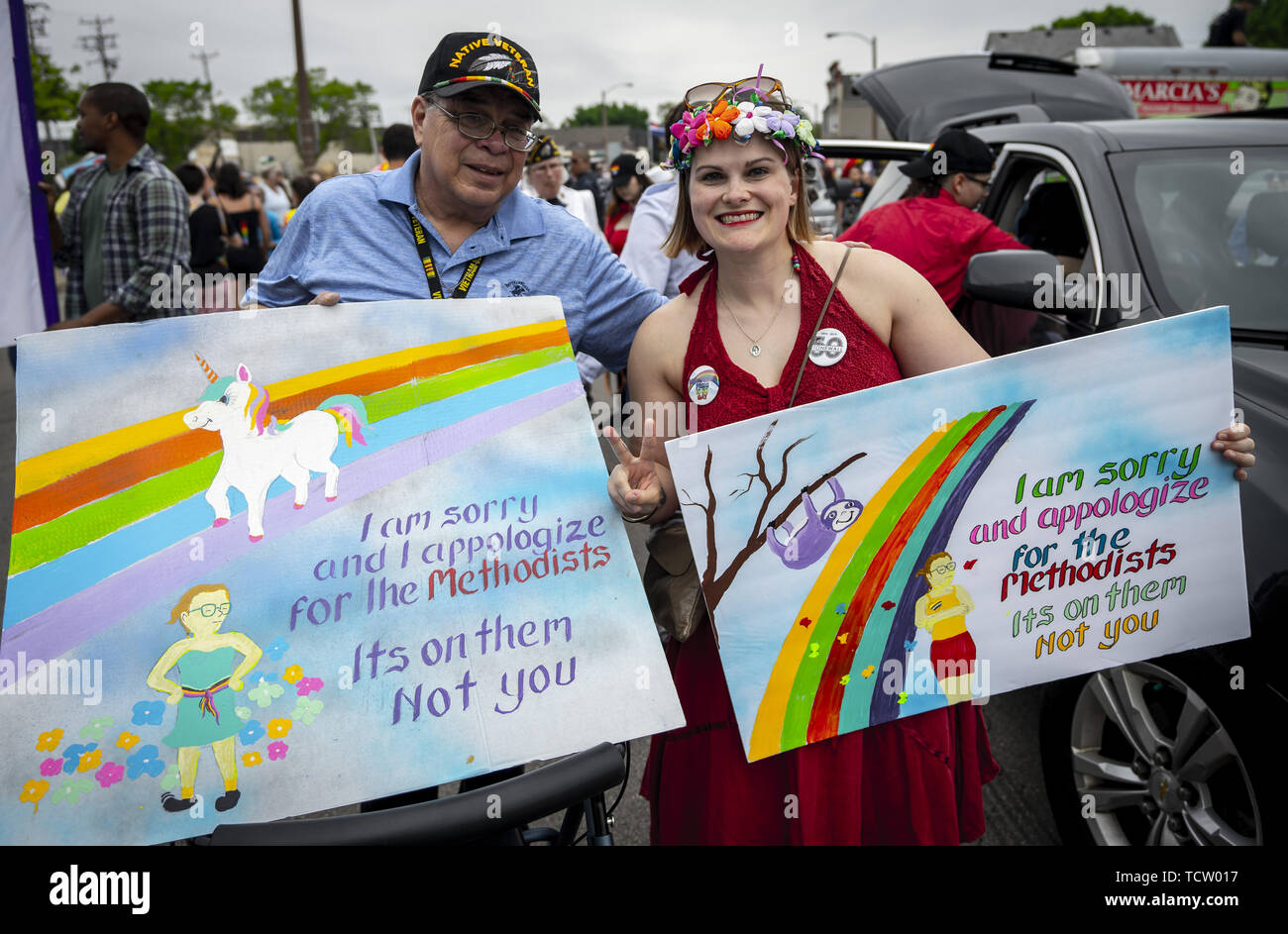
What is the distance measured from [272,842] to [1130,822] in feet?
7.20

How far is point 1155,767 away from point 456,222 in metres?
2.12

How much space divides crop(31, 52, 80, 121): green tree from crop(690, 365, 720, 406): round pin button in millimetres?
28724

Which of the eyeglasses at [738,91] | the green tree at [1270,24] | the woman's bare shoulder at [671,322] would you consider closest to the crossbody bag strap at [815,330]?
the woman's bare shoulder at [671,322]

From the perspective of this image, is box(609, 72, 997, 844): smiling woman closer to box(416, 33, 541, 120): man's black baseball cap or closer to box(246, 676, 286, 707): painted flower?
box(416, 33, 541, 120): man's black baseball cap

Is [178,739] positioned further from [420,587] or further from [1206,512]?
[1206,512]

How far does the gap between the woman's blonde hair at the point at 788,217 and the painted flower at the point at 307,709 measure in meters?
1.20

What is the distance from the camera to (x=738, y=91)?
6.39 ft

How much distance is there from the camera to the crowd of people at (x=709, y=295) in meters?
1.92

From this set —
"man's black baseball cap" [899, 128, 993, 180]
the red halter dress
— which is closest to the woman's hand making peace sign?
the red halter dress

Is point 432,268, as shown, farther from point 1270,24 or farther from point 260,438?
point 1270,24

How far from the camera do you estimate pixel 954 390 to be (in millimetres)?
1797

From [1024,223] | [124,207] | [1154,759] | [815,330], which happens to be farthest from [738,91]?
[124,207]

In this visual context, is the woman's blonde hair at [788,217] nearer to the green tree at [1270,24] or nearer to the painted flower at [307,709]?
the painted flower at [307,709]
